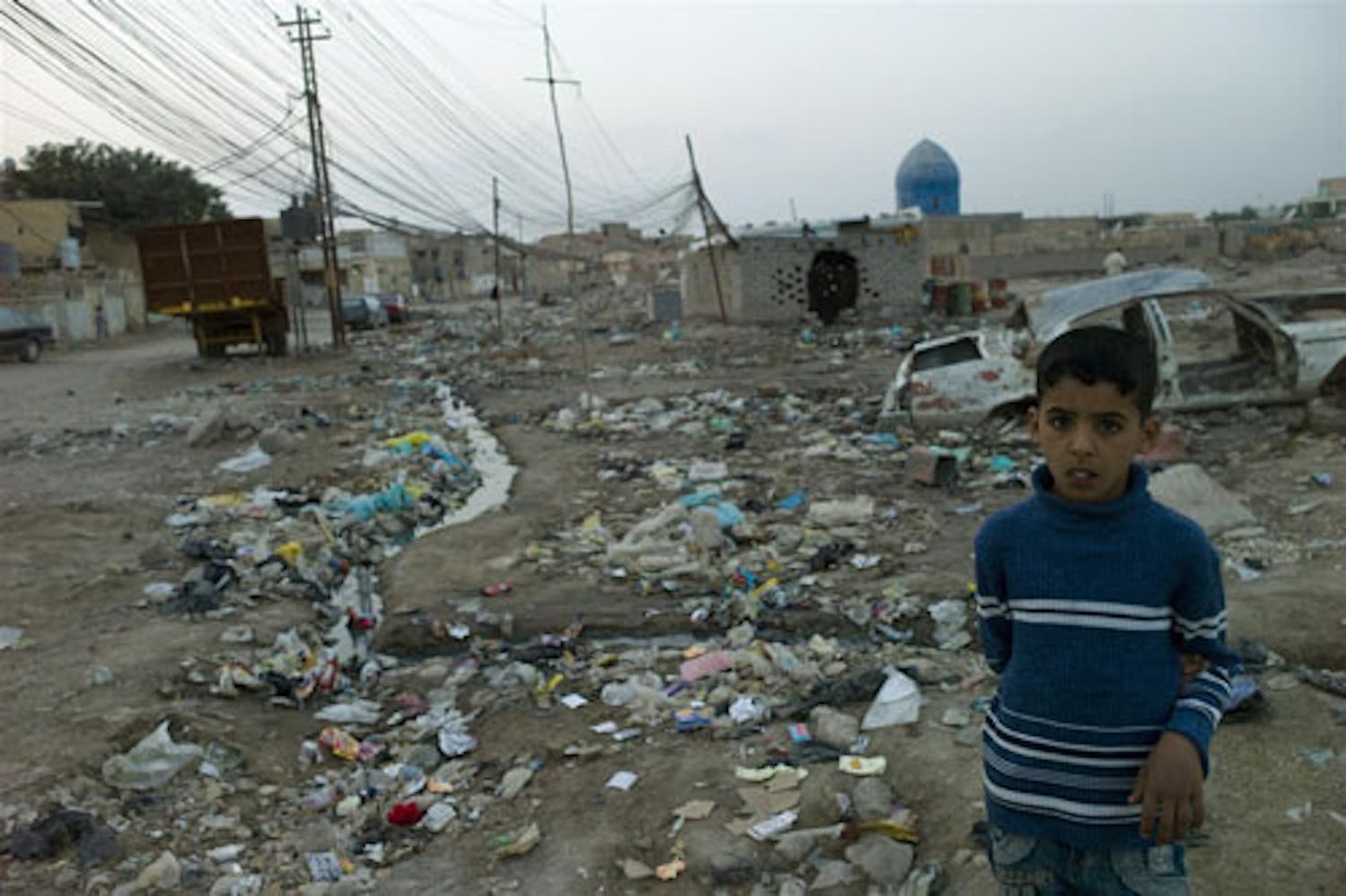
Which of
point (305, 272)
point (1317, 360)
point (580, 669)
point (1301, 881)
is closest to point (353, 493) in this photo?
point (580, 669)

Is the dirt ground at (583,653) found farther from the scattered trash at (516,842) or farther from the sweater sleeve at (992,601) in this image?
the sweater sleeve at (992,601)

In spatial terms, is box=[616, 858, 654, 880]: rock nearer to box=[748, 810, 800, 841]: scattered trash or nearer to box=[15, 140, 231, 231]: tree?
box=[748, 810, 800, 841]: scattered trash

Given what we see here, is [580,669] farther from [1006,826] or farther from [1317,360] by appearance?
[1317,360]

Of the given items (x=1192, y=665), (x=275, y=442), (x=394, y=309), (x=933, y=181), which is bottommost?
(x=275, y=442)

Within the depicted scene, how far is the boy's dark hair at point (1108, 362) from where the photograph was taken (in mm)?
1603

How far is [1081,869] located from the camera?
1.67 meters

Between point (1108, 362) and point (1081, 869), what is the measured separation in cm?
85

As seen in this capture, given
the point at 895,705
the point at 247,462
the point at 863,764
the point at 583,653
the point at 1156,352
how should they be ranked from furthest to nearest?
1. the point at 247,462
2. the point at 1156,352
3. the point at 583,653
4. the point at 895,705
5. the point at 863,764

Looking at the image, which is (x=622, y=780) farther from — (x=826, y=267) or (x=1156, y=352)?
(x=826, y=267)

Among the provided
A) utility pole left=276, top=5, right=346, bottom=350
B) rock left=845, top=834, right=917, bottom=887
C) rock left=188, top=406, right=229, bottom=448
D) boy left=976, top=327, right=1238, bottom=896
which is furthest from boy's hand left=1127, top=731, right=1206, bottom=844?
utility pole left=276, top=5, right=346, bottom=350

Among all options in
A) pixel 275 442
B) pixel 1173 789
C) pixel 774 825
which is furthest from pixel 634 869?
pixel 275 442

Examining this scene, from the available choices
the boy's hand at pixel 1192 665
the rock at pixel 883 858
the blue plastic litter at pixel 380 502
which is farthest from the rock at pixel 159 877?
the blue plastic litter at pixel 380 502

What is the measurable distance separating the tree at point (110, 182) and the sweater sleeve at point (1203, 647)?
4726 cm

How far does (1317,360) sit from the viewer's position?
8.16 meters
